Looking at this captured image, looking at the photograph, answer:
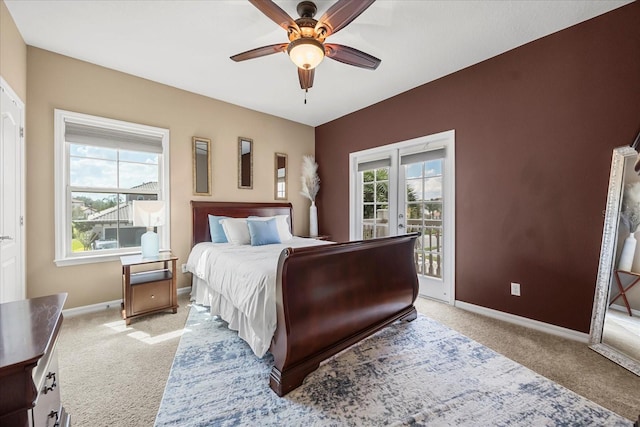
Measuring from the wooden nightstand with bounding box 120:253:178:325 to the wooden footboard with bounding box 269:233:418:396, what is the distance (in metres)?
1.78

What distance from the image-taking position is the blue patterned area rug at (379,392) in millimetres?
1522

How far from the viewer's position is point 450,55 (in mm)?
2844

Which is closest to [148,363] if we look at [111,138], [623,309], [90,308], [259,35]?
[90,308]

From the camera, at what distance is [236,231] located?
347cm

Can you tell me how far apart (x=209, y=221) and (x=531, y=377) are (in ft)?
12.0

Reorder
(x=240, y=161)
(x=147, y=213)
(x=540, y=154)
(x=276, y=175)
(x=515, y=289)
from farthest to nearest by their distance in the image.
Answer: (x=276, y=175) < (x=240, y=161) < (x=147, y=213) < (x=515, y=289) < (x=540, y=154)

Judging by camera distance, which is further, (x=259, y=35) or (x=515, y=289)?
(x=515, y=289)

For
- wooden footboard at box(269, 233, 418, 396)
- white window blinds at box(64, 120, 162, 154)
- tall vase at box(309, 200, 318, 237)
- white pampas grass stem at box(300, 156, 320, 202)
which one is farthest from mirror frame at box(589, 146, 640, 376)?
white window blinds at box(64, 120, 162, 154)

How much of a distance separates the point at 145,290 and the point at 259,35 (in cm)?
279

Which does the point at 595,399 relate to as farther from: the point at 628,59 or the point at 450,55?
the point at 450,55

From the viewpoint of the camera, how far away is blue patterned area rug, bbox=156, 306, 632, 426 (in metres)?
1.52

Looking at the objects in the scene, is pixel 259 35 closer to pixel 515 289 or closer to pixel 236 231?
pixel 236 231

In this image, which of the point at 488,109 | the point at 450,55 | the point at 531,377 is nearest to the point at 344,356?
the point at 531,377

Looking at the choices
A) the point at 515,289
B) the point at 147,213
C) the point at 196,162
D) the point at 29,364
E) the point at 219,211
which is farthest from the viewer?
the point at 219,211
